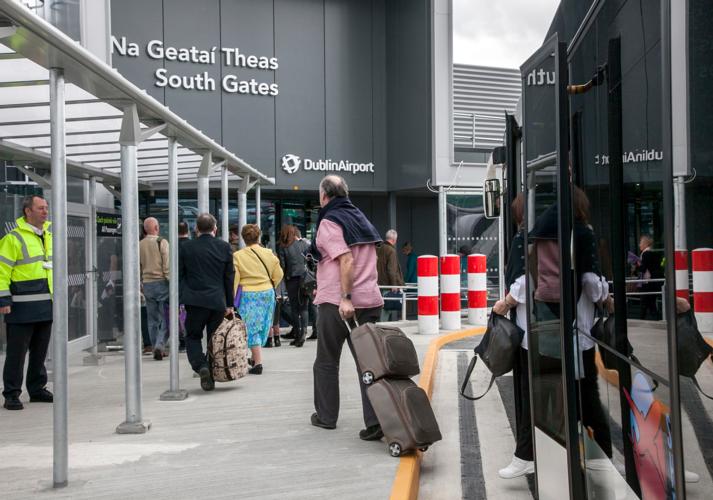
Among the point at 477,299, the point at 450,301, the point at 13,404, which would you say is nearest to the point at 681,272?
the point at 13,404

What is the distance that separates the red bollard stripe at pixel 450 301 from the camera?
44.5ft

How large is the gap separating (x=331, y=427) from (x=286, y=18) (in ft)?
51.0

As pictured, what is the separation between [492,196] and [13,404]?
4.87 metres

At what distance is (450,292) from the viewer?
1346 centimetres

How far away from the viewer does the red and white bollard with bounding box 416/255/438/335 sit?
1301 cm

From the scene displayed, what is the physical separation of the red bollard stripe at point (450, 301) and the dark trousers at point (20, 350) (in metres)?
7.28

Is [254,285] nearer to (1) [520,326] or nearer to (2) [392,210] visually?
(1) [520,326]

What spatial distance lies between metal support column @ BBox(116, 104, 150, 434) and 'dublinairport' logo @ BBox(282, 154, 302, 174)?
1349 centimetres

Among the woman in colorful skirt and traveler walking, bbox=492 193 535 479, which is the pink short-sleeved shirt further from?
the woman in colorful skirt

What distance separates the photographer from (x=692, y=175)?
1.94 m

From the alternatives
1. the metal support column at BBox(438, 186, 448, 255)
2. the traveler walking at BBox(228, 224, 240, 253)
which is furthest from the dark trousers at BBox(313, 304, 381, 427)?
the metal support column at BBox(438, 186, 448, 255)

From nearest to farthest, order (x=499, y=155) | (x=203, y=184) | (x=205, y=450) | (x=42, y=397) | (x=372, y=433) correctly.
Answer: (x=205, y=450) → (x=372, y=433) → (x=499, y=155) → (x=42, y=397) → (x=203, y=184)

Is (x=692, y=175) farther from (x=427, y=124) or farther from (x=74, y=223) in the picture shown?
(x=427, y=124)

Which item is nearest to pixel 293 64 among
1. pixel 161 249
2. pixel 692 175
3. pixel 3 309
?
pixel 161 249
